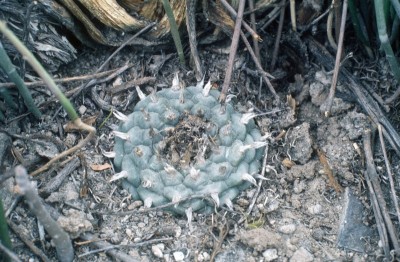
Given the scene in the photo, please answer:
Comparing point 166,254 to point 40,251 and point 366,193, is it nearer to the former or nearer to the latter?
point 40,251

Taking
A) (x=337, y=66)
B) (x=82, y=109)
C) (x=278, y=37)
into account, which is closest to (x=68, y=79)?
(x=82, y=109)

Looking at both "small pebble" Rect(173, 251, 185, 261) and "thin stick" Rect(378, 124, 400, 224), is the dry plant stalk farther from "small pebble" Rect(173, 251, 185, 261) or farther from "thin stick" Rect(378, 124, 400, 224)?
"small pebble" Rect(173, 251, 185, 261)

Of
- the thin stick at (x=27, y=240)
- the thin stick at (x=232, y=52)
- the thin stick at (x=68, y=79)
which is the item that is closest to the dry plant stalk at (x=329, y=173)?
the thin stick at (x=232, y=52)

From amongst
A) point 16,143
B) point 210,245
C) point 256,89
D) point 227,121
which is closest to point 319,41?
point 256,89

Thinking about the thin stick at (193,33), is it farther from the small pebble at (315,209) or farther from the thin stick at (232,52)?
the small pebble at (315,209)

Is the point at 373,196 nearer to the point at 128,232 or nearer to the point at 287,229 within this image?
the point at 287,229
